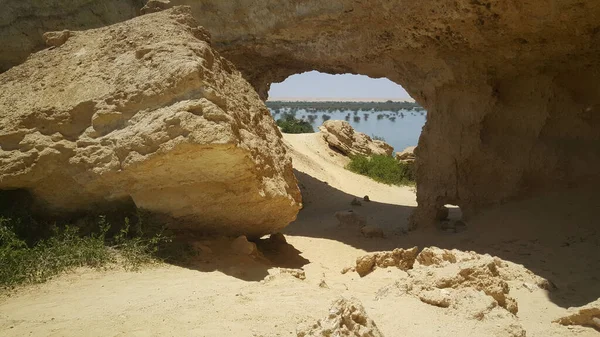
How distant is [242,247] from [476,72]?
13.8ft

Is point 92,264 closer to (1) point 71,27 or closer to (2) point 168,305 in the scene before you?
(2) point 168,305

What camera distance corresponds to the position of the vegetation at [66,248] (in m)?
3.80

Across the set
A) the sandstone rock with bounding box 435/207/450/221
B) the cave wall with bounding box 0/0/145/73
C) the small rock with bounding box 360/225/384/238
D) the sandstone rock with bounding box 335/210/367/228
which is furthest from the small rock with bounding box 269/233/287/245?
the cave wall with bounding box 0/0/145/73

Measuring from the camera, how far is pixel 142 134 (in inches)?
164

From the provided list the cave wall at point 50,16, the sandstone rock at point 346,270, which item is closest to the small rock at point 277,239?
the sandstone rock at point 346,270

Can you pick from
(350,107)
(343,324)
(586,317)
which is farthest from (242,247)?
(350,107)

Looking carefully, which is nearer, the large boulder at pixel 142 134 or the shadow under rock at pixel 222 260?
the large boulder at pixel 142 134

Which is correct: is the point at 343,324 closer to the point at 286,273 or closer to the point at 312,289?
the point at 312,289

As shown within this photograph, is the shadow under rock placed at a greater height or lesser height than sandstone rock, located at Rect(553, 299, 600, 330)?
lesser

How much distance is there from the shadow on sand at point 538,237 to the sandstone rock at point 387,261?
1.13 metres

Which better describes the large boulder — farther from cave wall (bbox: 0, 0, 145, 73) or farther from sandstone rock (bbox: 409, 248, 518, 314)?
cave wall (bbox: 0, 0, 145, 73)

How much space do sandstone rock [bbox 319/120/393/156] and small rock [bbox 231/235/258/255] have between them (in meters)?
11.2

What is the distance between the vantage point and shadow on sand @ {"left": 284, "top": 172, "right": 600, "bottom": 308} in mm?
4461

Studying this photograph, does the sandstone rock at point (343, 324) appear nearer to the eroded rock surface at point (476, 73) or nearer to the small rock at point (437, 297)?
the small rock at point (437, 297)
